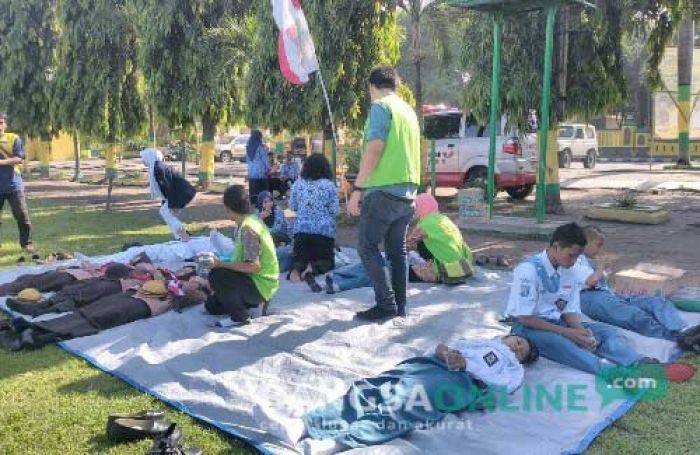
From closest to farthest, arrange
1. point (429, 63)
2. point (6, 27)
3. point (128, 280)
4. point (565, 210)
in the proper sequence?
point (128, 280) < point (565, 210) < point (6, 27) < point (429, 63)

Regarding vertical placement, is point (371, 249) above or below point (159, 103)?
below

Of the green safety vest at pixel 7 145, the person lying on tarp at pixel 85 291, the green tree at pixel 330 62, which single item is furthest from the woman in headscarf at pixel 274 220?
the green tree at pixel 330 62

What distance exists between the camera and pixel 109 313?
5719 mm

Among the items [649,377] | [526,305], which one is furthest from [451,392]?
[649,377]

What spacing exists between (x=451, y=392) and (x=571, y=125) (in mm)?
24815

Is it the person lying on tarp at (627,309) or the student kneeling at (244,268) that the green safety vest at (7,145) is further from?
the person lying on tarp at (627,309)

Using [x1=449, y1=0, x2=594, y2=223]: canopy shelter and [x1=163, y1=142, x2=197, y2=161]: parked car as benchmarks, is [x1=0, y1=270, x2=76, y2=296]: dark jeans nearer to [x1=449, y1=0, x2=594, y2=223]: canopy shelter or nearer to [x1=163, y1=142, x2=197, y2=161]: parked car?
[x1=449, y1=0, x2=594, y2=223]: canopy shelter

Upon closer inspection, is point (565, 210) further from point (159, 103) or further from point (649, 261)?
point (159, 103)

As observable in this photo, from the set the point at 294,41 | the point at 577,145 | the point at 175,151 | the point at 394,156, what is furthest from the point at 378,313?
the point at 175,151

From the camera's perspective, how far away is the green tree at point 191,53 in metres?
15.4

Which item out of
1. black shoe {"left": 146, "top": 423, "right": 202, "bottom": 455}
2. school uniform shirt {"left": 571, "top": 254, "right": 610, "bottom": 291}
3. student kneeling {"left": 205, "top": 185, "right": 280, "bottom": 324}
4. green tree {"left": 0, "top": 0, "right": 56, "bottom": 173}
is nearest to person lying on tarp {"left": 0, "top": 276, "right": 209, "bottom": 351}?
student kneeling {"left": 205, "top": 185, "right": 280, "bottom": 324}

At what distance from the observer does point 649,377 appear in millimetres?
4352

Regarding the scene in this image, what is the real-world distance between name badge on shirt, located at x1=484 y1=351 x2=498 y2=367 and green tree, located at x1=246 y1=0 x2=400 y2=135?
30.9 ft

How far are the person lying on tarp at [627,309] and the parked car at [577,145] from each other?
21294 mm
